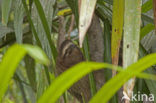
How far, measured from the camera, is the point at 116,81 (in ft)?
0.86

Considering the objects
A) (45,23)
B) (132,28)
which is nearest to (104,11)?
(45,23)

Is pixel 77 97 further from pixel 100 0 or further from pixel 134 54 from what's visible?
pixel 134 54

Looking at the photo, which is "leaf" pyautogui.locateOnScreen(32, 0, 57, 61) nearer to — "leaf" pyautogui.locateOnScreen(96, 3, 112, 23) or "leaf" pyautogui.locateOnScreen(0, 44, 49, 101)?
"leaf" pyautogui.locateOnScreen(96, 3, 112, 23)

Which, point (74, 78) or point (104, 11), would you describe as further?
point (104, 11)

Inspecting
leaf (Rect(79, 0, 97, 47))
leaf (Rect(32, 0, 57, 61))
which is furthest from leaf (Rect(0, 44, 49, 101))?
leaf (Rect(32, 0, 57, 61))

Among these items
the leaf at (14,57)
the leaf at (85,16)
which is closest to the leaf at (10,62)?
the leaf at (14,57)

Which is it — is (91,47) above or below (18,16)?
below

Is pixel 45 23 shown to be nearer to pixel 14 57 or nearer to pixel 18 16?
pixel 18 16

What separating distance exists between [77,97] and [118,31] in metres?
0.80

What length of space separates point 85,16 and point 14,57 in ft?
1.05

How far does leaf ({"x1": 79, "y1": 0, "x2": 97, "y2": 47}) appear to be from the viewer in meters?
0.52

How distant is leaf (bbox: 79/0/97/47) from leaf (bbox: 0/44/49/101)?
281 mm

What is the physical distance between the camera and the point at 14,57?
0.23m

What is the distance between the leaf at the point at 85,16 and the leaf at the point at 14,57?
0.28 m
